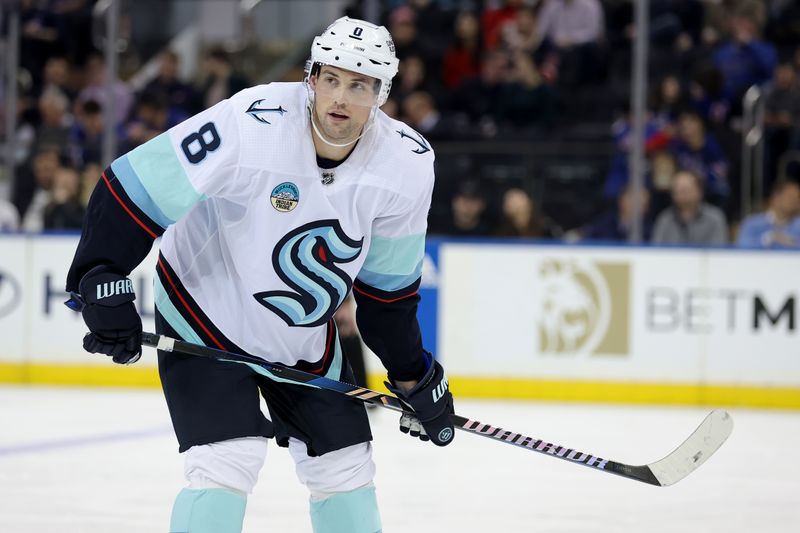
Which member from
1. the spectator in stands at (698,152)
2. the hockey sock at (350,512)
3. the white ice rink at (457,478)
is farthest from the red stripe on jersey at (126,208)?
the spectator in stands at (698,152)

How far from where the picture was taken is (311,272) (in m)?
2.55

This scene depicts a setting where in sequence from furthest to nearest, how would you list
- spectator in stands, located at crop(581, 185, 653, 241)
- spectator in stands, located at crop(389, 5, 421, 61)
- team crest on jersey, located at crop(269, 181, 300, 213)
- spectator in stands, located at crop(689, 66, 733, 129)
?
spectator in stands, located at crop(389, 5, 421, 61) → spectator in stands, located at crop(689, 66, 733, 129) → spectator in stands, located at crop(581, 185, 653, 241) → team crest on jersey, located at crop(269, 181, 300, 213)

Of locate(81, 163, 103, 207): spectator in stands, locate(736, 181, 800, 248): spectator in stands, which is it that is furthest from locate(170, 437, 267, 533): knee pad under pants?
locate(81, 163, 103, 207): spectator in stands

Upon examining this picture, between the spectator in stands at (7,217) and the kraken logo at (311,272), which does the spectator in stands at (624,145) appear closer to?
the spectator in stands at (7,217)

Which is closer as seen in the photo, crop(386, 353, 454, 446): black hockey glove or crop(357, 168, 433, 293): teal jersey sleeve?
crop(357, 168, 433, 293): teal jersey sleeve

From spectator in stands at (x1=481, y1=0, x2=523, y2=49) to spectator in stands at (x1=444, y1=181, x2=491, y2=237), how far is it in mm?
1781

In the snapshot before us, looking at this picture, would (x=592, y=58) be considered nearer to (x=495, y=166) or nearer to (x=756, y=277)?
(x=495, y=166)

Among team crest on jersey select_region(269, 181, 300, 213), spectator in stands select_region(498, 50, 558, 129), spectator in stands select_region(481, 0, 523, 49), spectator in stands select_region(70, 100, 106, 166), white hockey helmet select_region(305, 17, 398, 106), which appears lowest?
team crest on jersey select_region(269, 181, 300, 213)

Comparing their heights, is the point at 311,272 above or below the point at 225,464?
above

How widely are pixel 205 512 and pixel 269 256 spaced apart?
49 cm

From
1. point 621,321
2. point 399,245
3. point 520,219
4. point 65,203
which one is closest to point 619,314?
point 621,321

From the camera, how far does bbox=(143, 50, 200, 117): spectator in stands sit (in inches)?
336

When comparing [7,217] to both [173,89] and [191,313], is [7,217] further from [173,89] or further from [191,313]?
[191,313]

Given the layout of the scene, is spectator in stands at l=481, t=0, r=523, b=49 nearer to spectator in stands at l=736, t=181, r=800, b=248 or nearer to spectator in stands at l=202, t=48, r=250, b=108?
spectator in stands at l=202, t=48, r=250, b=108
